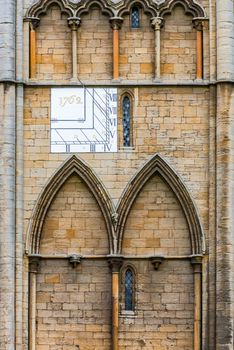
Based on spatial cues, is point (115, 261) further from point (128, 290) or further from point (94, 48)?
point (94, 48)

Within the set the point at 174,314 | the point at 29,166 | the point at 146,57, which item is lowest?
the point at 174,314

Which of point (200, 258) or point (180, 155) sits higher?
point (180, 155)

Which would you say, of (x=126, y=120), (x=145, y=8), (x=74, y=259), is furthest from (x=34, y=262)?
(x=145, y=8)

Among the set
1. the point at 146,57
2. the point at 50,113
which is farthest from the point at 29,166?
the point at 146,57

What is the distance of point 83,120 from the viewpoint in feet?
102

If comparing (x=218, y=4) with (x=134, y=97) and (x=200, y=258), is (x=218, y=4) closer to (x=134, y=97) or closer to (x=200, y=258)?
(x=134, y=97)

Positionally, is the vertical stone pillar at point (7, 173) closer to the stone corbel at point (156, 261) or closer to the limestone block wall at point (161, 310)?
the limestone block wall at point (161, 310)

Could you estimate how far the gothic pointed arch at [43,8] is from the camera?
31.3m

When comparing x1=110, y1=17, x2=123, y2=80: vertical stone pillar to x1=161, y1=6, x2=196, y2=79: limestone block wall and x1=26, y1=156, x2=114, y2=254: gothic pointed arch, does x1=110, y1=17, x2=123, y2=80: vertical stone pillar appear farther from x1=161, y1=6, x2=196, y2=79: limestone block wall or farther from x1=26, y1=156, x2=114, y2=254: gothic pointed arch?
x1=26, y1=156, x2=114, y2=254: gothic pointed arch

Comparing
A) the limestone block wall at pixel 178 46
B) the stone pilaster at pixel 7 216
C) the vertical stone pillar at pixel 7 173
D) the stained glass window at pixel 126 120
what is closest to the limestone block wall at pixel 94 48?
the stained glass window at pixel 126 120

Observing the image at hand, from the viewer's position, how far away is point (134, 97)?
1228 inches

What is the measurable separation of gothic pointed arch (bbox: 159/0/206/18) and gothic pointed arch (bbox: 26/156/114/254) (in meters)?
3.22

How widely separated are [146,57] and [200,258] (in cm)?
386

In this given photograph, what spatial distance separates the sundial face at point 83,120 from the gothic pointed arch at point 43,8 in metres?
1.43
